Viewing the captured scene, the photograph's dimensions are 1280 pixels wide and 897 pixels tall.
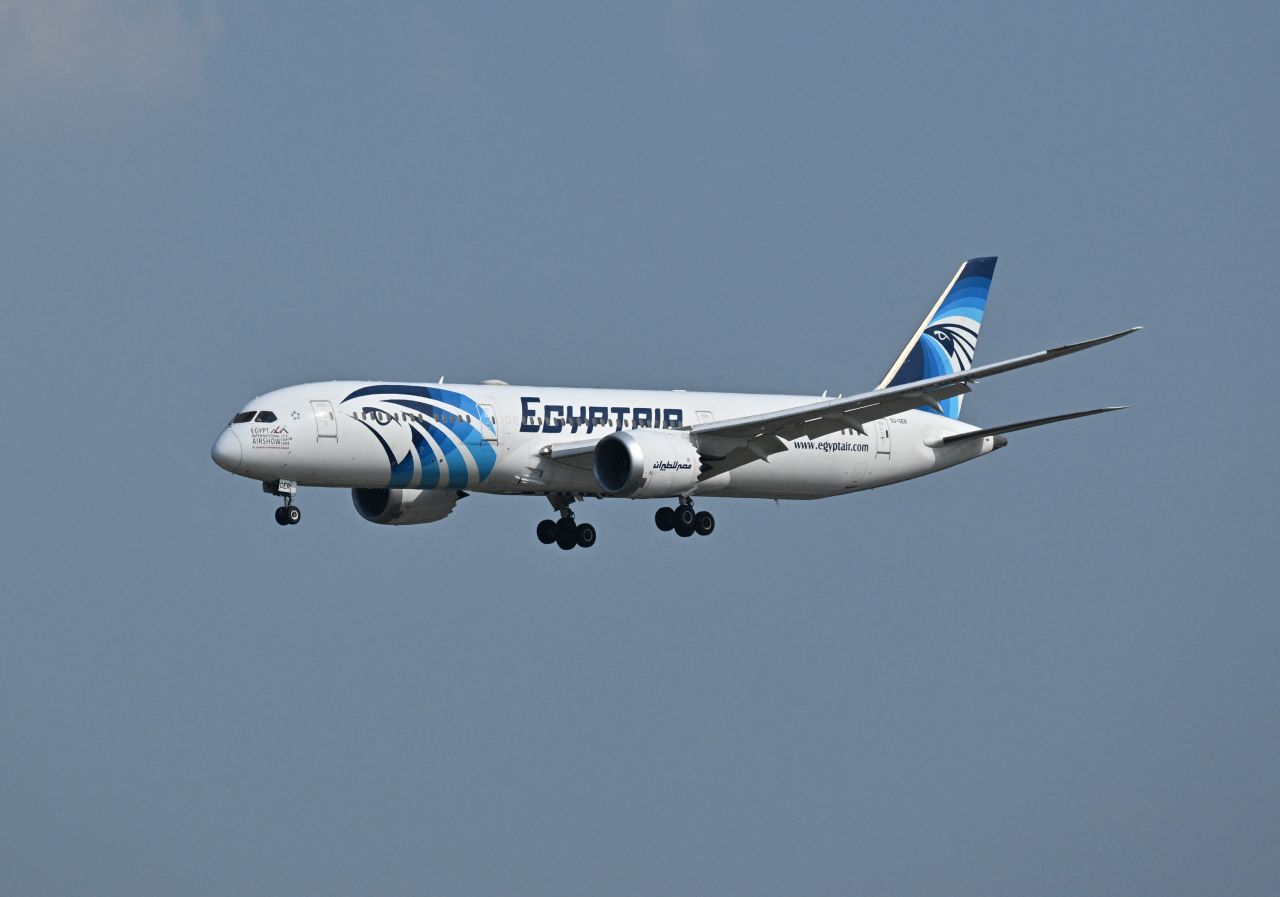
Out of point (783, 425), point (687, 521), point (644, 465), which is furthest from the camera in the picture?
point (687, 521)

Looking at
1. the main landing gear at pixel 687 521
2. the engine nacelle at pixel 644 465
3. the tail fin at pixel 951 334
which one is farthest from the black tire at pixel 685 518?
the tail fin at pixel 951 334

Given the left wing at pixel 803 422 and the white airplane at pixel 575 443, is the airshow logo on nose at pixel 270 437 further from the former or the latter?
the left wing at pixel 803 422

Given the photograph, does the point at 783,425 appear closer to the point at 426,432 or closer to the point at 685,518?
the point at 685,518

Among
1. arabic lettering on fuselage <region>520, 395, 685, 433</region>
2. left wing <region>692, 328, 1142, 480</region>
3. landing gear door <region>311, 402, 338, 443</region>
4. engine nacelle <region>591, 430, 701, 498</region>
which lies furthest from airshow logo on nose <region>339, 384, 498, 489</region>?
left wing <region>692, 328, 1142, 480</region>

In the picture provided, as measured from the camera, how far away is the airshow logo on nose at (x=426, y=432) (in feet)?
189

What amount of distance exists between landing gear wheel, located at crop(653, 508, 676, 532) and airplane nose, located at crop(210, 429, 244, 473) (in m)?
13.1

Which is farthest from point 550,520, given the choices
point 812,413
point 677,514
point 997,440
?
point 997,440

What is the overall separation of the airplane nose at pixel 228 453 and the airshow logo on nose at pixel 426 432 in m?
2.93

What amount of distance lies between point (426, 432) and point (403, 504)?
519 cm

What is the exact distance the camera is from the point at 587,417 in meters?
60.9

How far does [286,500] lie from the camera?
5762cm

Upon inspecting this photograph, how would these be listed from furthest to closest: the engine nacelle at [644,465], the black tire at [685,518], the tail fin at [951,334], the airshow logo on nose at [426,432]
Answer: the tail fin at [951,334] < the black tire at [685,518] < the engine nacelle at [644,465] < the airshow logo on nose at [426,432]

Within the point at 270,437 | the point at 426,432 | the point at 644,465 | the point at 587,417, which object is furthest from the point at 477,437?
the point at 270,437

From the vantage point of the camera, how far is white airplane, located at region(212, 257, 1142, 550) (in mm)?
57031
